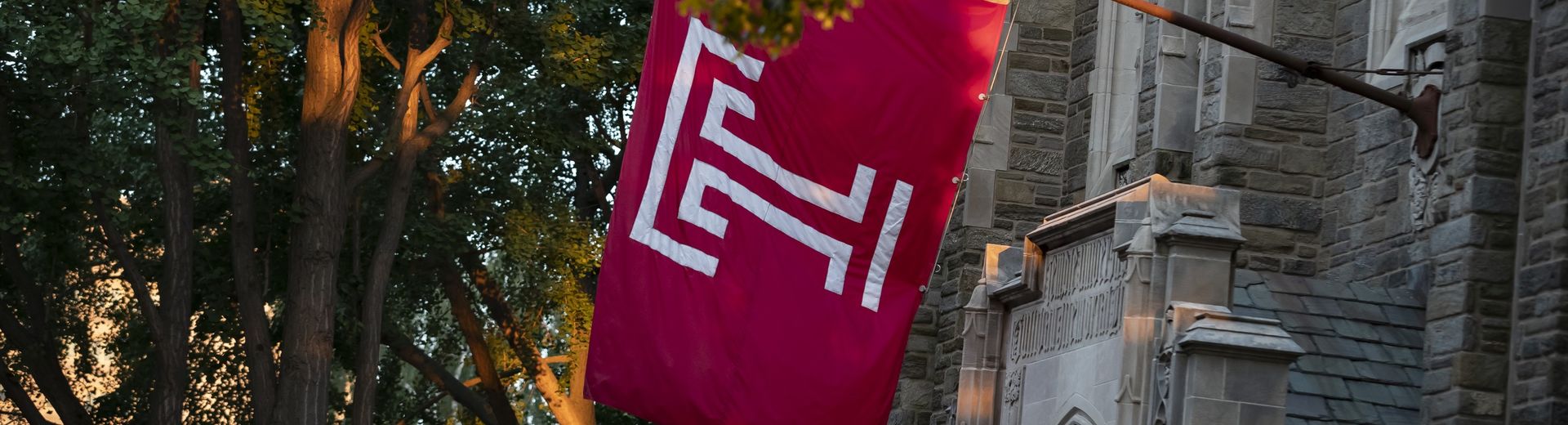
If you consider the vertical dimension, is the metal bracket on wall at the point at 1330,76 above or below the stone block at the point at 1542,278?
above

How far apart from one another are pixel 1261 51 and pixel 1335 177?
3.60 meters

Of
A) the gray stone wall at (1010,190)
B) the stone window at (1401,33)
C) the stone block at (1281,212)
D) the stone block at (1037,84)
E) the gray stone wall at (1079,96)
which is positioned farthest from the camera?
the stone block at (1037,84)

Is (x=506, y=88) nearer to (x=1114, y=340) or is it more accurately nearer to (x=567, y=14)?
(x=567, y=14)

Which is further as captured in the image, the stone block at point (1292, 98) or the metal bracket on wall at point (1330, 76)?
→ the stone block at point (1292, 98)

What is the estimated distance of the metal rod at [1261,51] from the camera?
37.1 ft

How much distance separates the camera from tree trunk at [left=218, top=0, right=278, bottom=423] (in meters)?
21.1

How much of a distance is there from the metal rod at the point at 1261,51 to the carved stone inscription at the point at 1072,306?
1.18 m

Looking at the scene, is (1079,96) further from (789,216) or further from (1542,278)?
(1542,278)

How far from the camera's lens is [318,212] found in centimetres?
2119

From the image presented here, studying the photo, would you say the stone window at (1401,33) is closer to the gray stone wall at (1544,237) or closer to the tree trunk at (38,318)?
the gray stone wall at (1544,237)

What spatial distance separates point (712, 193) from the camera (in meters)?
12.6

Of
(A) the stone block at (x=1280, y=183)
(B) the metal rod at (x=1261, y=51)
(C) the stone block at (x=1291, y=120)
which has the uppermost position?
(C) the stone block at (x=1291, y=120)

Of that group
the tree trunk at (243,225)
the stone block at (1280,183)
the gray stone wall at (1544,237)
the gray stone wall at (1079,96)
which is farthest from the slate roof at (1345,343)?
the tree trunk at (243,225)

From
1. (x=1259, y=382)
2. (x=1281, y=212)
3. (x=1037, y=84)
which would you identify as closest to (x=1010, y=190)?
(x=1037, y=84)
